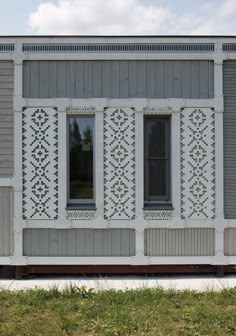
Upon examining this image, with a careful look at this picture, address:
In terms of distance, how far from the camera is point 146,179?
6.53 meters

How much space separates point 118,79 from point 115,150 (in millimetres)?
1323

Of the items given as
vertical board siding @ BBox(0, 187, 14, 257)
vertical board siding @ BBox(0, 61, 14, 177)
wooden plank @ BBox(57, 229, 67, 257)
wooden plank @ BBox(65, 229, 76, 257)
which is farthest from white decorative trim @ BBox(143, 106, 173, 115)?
vertical board siding @ BBox(0, 187, 14, 257)

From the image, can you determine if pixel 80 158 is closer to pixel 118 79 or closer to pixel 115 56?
pixel 118 79

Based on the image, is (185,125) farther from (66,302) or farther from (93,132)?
(66,302)

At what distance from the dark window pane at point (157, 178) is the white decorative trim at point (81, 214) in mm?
1196

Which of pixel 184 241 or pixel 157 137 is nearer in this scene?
pixel 184 241

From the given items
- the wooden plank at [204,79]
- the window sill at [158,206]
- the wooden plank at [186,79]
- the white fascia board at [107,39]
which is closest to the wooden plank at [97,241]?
the window sill at [158,206]

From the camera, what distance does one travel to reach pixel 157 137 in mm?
6586

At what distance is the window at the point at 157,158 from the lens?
654cm

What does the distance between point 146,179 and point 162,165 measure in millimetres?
416

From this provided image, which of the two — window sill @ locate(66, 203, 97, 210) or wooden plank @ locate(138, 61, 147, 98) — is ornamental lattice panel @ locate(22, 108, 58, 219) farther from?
wooden plank @ locate(138, 61, 147, 98)

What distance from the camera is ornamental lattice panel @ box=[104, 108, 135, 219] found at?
6.30 metres

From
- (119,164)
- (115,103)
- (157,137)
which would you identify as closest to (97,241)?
(119,164)

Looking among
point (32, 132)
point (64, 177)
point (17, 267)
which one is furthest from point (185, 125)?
point (17, 267)
